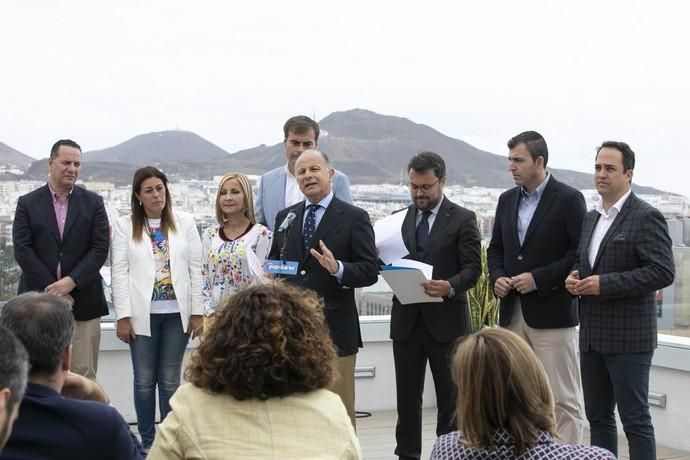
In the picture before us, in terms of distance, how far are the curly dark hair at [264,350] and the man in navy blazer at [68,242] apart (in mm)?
3091

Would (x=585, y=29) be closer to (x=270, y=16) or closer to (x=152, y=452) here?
(x=270, y=16)

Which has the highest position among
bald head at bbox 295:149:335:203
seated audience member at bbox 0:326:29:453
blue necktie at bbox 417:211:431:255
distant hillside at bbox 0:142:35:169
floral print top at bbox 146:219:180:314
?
distant hillside at bbox 0:142:35:169

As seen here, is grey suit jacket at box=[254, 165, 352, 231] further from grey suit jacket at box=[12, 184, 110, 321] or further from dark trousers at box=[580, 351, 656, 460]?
dark trousers at box=[580, 351, 656, 460]

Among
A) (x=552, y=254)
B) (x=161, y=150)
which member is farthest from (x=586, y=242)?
(x=161, y=150)

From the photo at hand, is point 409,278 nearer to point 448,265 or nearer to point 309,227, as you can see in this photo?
point 448,265

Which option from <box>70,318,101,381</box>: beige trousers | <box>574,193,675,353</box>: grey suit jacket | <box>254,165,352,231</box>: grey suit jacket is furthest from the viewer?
<box>70,318,101,381</box>: beige trousers

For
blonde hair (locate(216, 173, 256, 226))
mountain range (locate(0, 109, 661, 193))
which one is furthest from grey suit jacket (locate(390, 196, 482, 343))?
blonde hair (locate(216, 173, 256, 226))

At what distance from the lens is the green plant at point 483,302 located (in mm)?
6461

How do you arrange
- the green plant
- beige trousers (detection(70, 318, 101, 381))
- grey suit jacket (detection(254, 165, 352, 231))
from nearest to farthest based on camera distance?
grey suit jacket (detection(254, 165, 352, 231))
beige trousers (detection(70, 318, 101, 381))
the green plant

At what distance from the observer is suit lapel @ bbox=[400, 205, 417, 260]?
15.3 ft

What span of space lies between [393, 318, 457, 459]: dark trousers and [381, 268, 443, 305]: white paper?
0.17 meters

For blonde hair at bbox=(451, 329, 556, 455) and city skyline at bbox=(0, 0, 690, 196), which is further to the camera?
city skyline at bbox=(0, 0, 690, 196)

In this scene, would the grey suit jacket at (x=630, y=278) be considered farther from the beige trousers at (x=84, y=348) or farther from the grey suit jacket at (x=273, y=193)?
the beige trousers at (x=84, y=348)

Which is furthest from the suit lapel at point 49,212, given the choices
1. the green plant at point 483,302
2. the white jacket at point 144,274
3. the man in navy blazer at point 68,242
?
the green plant at point 483,302
